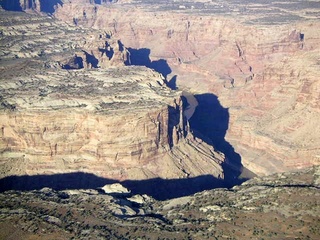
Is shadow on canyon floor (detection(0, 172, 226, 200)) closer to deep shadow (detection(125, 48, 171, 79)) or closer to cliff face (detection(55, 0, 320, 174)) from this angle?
cliff face (detection(55, 0, 320, 174))

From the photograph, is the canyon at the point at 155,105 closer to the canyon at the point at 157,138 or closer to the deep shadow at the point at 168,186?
the canyon at the point at 157,138

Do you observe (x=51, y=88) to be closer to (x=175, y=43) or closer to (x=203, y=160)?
(x=203, y=160)

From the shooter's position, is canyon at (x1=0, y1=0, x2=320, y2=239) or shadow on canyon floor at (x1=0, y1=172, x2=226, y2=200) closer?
canyon at (x1=0, y1=0, x2=320, y2=239)

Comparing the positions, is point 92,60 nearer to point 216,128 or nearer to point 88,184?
point 216,128

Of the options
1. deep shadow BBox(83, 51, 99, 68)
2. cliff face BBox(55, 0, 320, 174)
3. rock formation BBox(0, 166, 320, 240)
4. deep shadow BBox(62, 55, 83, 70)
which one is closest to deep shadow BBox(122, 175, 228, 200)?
cliff face BBox(55, 0, 320, 174)

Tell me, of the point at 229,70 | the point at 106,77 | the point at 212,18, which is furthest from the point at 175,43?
the point at 106,77

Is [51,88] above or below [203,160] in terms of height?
above
